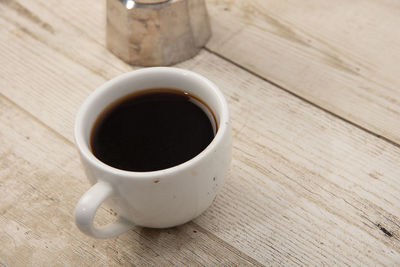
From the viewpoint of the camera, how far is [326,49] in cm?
61

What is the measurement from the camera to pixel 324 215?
18.1 inches

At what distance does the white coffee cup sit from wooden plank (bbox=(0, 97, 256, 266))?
0.03 m

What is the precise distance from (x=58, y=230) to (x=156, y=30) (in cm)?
28

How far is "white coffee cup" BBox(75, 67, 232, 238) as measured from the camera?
14.3 inches

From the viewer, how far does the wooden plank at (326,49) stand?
555mm

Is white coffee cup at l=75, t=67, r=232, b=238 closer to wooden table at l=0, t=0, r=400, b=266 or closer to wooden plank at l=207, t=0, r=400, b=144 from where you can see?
wooden table at l=0, t=0, r=400, b=266

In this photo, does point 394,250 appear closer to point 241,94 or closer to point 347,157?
point 347,157

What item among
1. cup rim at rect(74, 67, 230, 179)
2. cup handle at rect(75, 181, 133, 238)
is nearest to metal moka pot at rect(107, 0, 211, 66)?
cup rim at rect(74, 67, 230, 179)

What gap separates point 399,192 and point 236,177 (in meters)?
0.18

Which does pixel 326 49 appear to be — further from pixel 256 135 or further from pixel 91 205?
pixel 91 205

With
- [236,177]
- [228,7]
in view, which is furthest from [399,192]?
[228,7]

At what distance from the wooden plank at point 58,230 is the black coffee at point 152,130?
0.08m

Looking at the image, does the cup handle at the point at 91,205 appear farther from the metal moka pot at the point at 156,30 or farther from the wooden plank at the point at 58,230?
the metal moka pot at the point at 156,30

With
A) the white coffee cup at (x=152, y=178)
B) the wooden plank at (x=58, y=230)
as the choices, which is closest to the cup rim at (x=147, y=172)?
the white coffee cup at (x=152, y=178)
